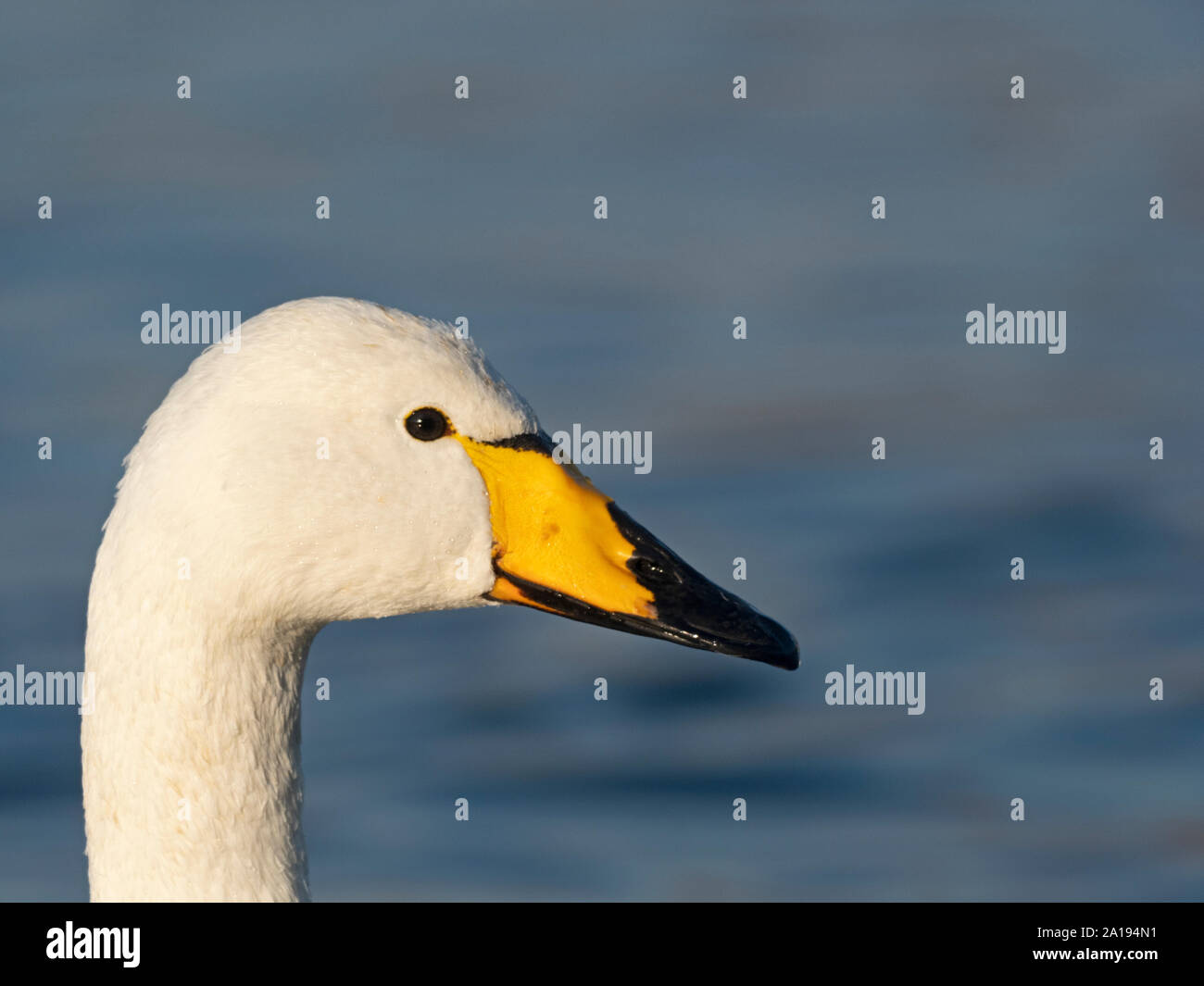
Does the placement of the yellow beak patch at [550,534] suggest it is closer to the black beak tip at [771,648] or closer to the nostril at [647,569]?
the nostril at [647,569]

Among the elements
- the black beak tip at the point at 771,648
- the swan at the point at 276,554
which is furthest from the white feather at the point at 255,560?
the black beak tip at the point at 771,648

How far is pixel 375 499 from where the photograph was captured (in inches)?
197

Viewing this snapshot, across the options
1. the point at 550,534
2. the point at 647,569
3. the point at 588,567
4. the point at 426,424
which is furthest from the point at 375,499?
the point at 647,569

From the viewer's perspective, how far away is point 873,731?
35.4 ft

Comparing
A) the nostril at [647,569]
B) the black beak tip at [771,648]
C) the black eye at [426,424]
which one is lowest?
the black beak tip at [771,648]

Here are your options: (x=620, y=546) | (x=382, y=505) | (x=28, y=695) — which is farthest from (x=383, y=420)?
(x=28, y=695)

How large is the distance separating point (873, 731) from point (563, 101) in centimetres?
592

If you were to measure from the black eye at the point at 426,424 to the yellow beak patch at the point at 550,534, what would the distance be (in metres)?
0.10

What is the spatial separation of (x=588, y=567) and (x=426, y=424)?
1.85 ft

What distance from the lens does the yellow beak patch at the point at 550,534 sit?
5.14 m

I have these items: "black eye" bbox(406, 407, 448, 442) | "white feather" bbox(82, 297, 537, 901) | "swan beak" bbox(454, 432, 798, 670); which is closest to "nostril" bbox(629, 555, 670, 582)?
"swan beak" bbox(454, 432, 798, 670)

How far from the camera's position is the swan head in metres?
4.73

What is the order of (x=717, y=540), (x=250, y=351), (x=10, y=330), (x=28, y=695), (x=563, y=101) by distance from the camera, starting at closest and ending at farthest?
(x=250, y=351), (x=28, y=695), (x=717, y=540), (x=10, y=330), (x=563, y=101)

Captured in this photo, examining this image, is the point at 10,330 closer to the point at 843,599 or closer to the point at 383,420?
the point at 843,599
